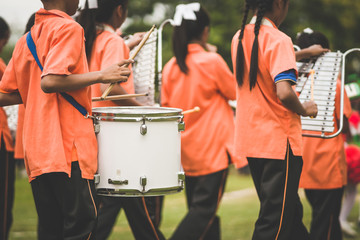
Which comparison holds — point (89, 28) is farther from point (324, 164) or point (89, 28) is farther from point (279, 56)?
point (324, 164)

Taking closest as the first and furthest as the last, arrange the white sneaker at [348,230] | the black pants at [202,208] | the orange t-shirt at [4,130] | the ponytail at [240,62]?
the ponytail at [240,62]
the orange t-shirt at [4,130]
the black pants at [202,208]
the white sneaker at [348,230]

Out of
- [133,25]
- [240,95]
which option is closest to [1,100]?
[240,95]

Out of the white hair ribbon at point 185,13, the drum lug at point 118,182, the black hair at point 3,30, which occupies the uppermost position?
the white hair ribbon at point 185,13

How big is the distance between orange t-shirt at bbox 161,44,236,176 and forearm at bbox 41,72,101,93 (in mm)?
2212

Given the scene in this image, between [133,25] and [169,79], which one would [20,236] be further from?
[133,25]

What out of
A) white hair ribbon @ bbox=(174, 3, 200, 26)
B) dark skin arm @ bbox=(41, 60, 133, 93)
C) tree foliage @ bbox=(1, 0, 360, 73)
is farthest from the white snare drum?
tree foliage @ bbox=(1, 0, 360, 73)

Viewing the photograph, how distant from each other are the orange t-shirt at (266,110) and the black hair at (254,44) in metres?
0.02

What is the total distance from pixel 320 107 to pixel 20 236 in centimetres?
363

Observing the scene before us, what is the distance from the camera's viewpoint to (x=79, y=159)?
332 centimetres

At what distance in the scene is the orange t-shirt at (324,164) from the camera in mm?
4918

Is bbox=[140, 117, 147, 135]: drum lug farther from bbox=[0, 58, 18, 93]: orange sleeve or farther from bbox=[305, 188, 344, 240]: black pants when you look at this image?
bbox=[305, 188, 344, 240]: black pants

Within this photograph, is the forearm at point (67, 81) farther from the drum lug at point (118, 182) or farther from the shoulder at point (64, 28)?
the drum lug at point (118, 182)

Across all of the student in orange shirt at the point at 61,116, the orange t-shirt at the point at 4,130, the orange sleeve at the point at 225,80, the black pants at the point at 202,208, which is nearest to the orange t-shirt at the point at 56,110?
the student in orange shirt at the point at 61,116

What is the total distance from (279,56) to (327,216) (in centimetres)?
181
